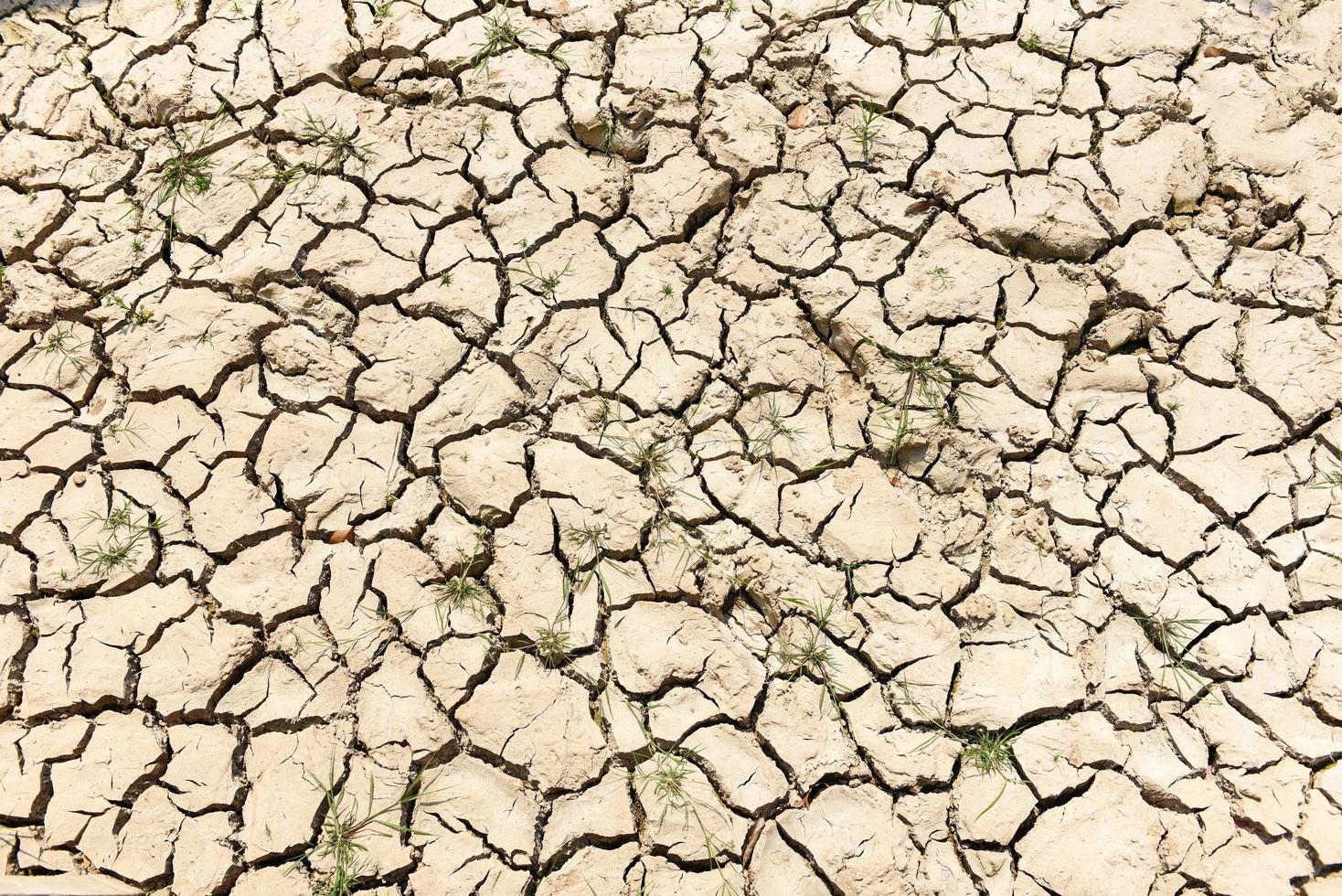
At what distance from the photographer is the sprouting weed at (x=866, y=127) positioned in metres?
2.93

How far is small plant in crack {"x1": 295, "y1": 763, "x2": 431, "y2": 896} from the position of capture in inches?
83.9

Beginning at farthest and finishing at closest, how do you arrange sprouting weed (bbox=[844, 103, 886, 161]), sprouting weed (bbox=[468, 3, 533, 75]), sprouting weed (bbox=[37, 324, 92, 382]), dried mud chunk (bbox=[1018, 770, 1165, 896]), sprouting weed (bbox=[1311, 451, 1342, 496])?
sprouting weed (bbox=[468, 3, 533, 75]) < sprouting weed (bbox=[844, 103, 886, 161]) < sprouting weed (bbox=[37, 324, 92, 382]) < sprouting weed (bbox=[1311, 451, 1342, 496]) < dried mud chunk (bbox=[1018, 770, 1165, 896])

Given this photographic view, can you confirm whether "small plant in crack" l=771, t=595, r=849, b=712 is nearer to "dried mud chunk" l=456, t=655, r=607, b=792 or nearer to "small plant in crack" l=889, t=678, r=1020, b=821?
"small plant in crack" l=889, t=678, r=1020, b=821

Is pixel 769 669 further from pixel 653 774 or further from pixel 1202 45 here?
pixel 1202 45

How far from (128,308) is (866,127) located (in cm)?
228

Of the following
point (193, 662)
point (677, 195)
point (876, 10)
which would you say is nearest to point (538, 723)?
point (193, 662)

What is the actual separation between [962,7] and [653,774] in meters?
2.61

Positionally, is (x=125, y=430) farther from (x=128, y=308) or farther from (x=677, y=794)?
(x=677, y=794)

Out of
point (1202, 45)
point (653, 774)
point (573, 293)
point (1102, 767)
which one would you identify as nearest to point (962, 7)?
point (1202, 45)

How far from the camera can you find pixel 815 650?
2355mm

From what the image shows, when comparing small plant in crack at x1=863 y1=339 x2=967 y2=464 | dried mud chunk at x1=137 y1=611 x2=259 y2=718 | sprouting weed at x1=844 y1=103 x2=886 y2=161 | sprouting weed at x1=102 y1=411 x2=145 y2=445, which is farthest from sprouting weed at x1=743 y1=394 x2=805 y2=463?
sprouting weed at x1=102 y1=411 x2=145 y2=445

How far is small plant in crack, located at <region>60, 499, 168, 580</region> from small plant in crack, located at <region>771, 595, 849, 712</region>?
1667 mm

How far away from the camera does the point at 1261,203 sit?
2844 millimetres

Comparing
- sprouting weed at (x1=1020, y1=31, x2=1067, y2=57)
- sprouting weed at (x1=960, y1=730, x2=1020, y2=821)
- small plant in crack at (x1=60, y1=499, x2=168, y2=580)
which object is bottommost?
sprouting weed at (x1=960, y1=730, x2=1020, y2=821)
